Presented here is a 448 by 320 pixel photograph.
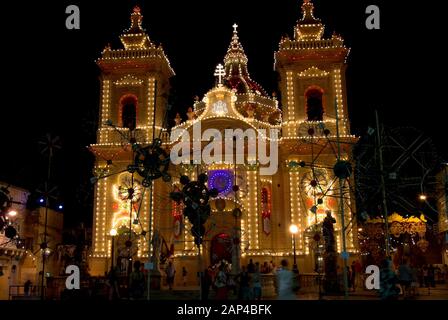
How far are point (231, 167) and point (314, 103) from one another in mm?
7865

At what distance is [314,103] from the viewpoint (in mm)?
38406

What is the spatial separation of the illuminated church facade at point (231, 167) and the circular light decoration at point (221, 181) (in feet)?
0.22

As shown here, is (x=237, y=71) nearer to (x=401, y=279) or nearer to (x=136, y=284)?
(x=136, y=284)

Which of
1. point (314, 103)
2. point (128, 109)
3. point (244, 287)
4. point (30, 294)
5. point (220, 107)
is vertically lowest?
point (30, 294)

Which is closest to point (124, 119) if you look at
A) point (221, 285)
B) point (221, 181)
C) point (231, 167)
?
point (221, 181)

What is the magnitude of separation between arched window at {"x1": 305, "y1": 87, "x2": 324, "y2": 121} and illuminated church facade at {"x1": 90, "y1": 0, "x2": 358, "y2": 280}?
0.23 ft

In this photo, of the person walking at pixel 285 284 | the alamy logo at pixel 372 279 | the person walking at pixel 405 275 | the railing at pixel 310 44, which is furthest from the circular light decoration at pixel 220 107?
the person walking at pixel 285 284

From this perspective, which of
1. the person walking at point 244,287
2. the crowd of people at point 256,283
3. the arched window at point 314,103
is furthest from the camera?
the arched window at point 314,103

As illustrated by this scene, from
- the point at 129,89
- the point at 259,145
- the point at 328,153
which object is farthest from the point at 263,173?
the point at 129,89

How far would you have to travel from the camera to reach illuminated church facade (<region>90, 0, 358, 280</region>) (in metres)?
34.7

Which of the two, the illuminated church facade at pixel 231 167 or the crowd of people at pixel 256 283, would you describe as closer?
the crowd of people at pixel 256 283

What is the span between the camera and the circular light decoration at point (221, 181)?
1400 inches

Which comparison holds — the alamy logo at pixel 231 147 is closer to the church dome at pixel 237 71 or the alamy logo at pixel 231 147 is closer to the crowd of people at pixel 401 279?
the church dome at pixel 237 71
